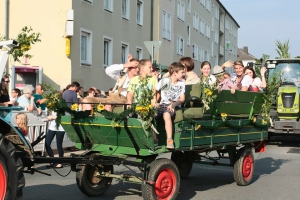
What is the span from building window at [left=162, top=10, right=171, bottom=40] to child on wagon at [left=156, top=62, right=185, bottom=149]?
2812 centimetres

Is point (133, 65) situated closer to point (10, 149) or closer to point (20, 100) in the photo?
point (10, 149)

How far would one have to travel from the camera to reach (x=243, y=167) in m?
8.69

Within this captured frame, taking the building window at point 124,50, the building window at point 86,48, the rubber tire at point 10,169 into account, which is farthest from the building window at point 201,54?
the rubber tire at point 10,169

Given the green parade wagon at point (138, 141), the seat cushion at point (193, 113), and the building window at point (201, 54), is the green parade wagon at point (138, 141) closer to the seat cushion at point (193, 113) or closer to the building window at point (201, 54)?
the seat cushion at point (193, 113)

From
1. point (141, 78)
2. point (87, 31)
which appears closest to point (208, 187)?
point (141, 78)

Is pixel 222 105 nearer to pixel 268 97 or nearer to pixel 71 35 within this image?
pixel 268 97

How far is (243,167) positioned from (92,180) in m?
2.71

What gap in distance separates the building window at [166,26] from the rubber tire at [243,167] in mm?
26628

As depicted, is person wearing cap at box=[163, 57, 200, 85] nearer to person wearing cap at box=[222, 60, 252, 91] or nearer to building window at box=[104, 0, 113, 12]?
person wearing cap at box=[222, 60, 252, 91]

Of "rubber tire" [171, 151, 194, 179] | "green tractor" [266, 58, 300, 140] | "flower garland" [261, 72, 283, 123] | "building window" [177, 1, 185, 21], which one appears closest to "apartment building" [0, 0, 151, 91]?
"green tractor" [266, 58, 300, 140]

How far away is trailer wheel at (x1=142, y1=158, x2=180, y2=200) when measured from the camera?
650cm

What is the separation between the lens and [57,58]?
21.2 m

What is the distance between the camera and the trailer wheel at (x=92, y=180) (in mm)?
7234

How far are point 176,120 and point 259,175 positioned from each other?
3818 millimetres
